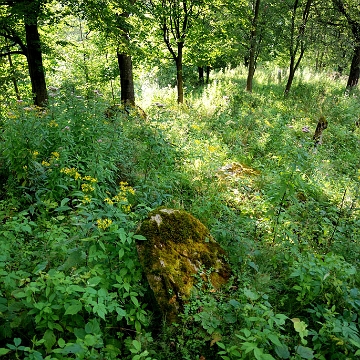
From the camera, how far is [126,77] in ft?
31.4

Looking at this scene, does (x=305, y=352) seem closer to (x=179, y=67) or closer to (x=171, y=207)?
(x=171, y=207)

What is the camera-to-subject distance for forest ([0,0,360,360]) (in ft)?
7.66

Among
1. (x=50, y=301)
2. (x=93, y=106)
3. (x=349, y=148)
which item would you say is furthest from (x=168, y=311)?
(x=349, y=148)

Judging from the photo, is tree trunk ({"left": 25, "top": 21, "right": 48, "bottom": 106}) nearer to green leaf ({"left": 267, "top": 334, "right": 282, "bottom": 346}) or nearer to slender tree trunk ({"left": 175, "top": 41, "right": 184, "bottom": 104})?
slender tree trunk ({"left": 175, "top": 41, "right": 184, "bottom": 104})

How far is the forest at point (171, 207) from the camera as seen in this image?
2334mm

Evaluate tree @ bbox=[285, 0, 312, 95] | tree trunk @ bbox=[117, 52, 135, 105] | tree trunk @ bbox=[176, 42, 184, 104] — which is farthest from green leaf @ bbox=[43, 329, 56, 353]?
tree @ bbox=[285, 0, 312, 95]

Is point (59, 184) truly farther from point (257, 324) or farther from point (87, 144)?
point (257, 324)

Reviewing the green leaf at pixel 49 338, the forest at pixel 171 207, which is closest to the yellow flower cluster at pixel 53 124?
the forest at pixel 171 207

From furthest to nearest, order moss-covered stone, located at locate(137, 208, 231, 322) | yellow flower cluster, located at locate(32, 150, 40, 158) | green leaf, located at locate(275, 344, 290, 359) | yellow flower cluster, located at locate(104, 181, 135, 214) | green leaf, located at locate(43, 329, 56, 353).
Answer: yellow flower cluster, located at locate(32, 150, 40, 158)
yellow flower cluster, located at locate(104, 181, 135, 214)
moss-covered stone, located at locate(137, 208, 231, 322)
green leaf, located at locate(275, 344, 290, 359)
green leaf, located at locate(43, 329, 56, 353)

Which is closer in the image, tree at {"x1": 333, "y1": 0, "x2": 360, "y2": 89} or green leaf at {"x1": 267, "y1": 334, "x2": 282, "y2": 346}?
green leaf at {"x1": 267, "y1": 334, "x2": 282, "y2": 346}

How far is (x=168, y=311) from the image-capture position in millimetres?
2709

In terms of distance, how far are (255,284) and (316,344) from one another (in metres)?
0.79

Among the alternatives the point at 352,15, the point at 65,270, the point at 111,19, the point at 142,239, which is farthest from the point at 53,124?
the point at 352,15

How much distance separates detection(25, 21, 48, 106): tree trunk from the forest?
0.13 feet
